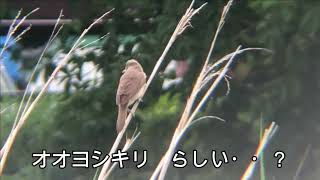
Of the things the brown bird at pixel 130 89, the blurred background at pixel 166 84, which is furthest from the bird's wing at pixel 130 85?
the blurred background at pixel 166 84

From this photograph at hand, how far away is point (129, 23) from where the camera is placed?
3662 millimetres

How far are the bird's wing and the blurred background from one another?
0.56 metres

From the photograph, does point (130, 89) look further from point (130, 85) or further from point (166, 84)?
point (166, 84)

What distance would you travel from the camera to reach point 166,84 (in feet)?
12.1

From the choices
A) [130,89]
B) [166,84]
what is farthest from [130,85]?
[166,84]

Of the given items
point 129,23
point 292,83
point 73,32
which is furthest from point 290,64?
point 73,32

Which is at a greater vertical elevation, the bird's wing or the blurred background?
the bird's wing

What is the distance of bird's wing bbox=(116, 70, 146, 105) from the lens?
2702 mm

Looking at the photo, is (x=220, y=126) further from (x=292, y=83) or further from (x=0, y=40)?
(x=0, y=40)

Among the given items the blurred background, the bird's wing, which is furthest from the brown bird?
the blurred background

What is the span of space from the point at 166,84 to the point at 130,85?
0.94m

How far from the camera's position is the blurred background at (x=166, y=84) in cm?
357

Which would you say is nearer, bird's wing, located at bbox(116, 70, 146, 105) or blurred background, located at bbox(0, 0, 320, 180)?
bird's wing, located at bbox(116, 70, 146, 105)

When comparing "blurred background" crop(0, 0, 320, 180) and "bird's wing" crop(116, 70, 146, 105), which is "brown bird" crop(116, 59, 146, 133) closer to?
"bird's wing" crop(116, 70, 146, 105)
